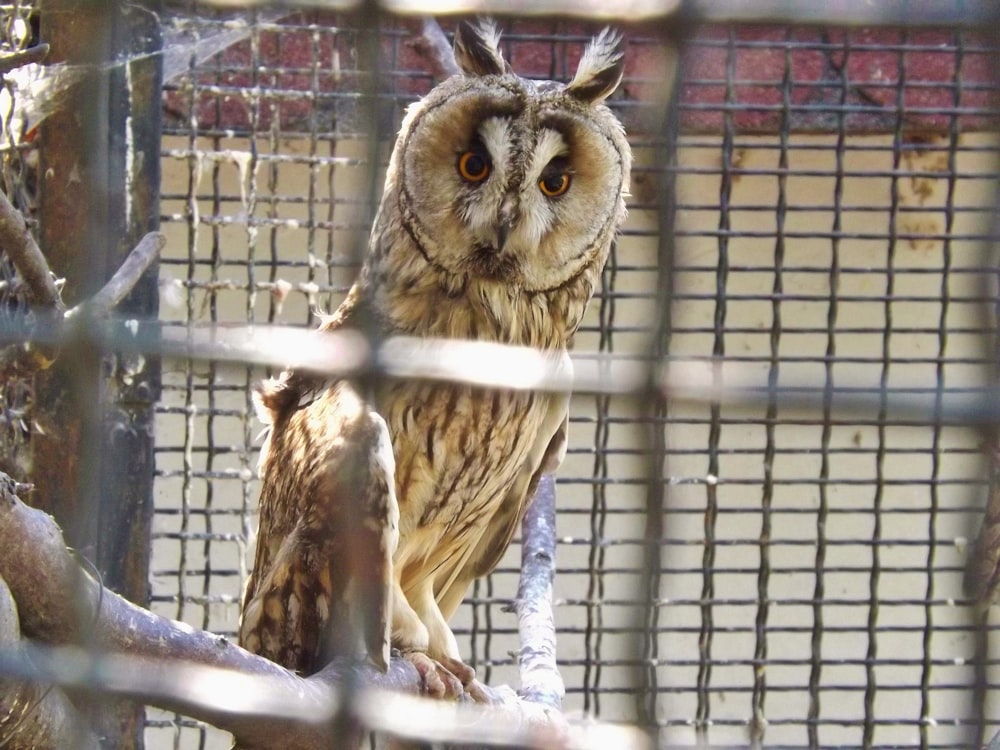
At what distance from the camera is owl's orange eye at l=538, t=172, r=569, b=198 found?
1.73 meters

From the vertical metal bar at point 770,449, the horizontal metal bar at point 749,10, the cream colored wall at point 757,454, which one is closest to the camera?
the horizontal metal bar at point 749,10

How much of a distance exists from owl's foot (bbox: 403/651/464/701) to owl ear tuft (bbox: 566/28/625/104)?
87 centimetres

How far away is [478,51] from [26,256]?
0.77 metres

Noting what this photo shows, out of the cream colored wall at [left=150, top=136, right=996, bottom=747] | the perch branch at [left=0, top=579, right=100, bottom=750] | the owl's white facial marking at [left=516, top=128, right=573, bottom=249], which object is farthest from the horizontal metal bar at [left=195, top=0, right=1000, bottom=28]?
the cream colored wall at [left=150, top=136, right=996, bottom=747]

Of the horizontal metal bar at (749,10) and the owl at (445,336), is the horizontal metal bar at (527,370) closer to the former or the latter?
the horizontal metal bar at (749,10)

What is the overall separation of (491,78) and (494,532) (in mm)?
800

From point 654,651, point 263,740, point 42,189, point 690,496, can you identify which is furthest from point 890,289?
point 263,740

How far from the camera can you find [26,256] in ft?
4.37

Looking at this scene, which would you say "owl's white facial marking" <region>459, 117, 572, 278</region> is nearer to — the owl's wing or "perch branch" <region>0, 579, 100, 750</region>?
the owl's wing

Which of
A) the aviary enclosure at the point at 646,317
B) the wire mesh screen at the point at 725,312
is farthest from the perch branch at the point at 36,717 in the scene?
the wire mesh screen at the point at 725,312

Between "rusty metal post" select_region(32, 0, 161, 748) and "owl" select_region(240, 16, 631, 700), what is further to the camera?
"rusty metal post" select_region(32, 0, 161, 748)

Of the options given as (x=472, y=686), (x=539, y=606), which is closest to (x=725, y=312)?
(x=539, y=606)

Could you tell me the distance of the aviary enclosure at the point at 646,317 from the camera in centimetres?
68

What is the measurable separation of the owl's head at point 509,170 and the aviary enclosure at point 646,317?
0.35ft
